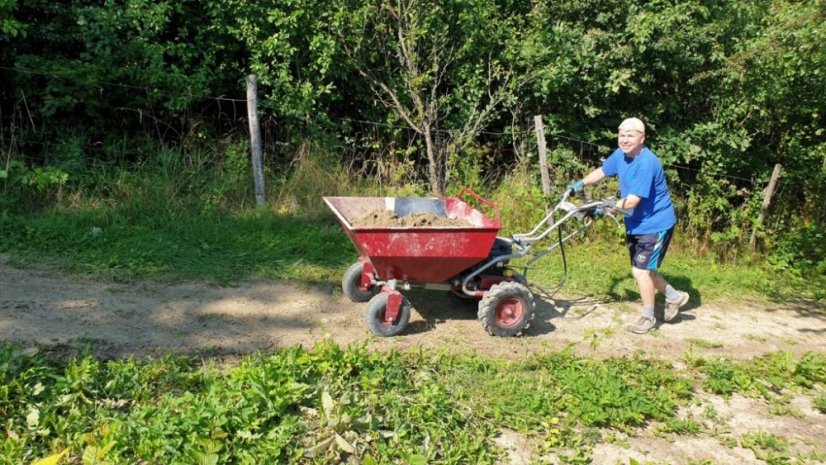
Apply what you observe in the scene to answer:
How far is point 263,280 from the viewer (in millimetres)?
5582

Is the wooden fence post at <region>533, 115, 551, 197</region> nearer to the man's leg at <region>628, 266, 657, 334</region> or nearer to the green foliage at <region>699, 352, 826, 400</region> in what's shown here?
the man's leg at <region>628, 266, 657, 334</region>

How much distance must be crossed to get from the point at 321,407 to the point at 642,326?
2.95 metres

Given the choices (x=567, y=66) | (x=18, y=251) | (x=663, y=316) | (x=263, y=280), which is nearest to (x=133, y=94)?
(x=18, y=251)

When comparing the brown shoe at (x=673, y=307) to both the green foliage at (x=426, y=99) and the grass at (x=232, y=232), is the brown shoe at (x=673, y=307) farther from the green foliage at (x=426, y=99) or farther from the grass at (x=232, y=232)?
the green foliage at (x=426, y=99)

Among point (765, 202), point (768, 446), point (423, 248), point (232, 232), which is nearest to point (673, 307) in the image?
point (768, 446)

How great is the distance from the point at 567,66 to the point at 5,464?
7.34 metres

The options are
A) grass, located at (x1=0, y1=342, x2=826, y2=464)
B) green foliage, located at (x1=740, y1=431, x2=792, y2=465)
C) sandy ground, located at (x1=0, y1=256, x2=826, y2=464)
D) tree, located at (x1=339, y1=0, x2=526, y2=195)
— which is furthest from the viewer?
tree, located at (x1=339, y1=0, x2=526, y2=195)

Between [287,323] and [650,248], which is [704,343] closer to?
[650,248]

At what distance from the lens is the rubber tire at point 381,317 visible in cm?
459

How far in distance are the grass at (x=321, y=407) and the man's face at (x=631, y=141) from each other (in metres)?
1.71

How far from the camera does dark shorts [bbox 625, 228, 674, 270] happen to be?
16.5 feet

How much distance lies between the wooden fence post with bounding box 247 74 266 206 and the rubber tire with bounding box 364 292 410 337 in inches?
128

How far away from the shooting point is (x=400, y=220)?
4738 millimetres

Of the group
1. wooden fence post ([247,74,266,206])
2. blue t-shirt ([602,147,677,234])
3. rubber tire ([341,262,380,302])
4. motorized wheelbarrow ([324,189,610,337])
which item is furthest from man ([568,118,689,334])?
wooden fence post ([247,74,266,206])
